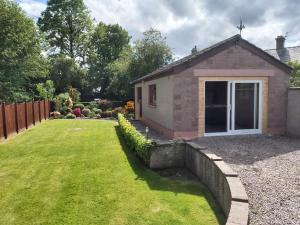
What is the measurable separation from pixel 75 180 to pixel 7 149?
5.58 metres

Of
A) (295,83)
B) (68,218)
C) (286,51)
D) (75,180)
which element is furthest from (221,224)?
(286,51)

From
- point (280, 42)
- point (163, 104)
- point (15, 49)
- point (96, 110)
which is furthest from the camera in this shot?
point (280, 42)

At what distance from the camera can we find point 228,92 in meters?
12.0

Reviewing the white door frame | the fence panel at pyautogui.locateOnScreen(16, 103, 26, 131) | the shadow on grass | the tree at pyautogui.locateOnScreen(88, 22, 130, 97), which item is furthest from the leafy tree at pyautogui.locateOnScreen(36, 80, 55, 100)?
the shadow on grass

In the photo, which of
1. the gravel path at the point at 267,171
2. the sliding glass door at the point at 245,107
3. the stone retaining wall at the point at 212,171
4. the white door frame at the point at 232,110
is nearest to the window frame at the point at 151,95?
the white door frame at the point at 232,110

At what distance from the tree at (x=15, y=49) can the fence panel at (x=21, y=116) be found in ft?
18.1

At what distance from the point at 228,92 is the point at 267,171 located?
5.29 meters

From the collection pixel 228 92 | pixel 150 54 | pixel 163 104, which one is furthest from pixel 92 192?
pixel 150 54

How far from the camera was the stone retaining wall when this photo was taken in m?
4.65

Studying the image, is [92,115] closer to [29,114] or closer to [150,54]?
[150,54]

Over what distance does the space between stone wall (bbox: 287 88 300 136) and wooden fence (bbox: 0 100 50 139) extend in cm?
1308

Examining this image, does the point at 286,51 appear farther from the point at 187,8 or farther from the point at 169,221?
the point at 169,221

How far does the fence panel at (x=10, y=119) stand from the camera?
13766mm

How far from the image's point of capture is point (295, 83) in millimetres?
16859
